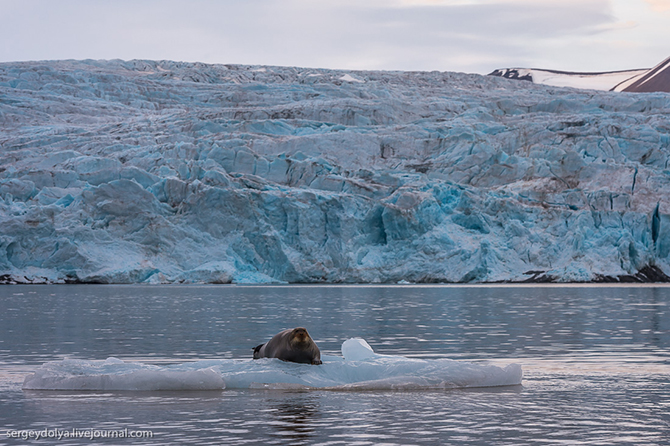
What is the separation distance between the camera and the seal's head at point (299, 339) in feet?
22.6

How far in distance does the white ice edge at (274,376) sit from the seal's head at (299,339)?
21 cm

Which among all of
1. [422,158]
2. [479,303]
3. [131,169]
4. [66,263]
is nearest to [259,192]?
[131,169]

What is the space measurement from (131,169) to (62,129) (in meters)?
13.1

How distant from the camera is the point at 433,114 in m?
51.4

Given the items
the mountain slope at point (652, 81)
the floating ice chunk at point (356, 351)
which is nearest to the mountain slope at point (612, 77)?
the mountain slope at point (652, 81)

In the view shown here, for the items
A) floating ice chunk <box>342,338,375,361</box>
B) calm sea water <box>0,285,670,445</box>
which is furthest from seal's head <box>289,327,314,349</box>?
Answer: floating ice chunk <box>342,338,375,361</box>

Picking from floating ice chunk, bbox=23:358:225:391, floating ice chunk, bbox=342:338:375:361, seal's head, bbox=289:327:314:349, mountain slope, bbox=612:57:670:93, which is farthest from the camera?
mountain slope, bbox=612:57:670:93

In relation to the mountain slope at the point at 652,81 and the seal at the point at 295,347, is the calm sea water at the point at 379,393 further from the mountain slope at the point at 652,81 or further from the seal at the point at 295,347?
the mountain slope at the point at 652,81

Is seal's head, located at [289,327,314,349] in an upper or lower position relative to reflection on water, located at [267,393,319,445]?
upper

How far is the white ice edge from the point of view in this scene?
668 centimetres

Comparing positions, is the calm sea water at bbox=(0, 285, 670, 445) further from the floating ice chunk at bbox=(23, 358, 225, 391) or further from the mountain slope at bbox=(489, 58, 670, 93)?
the mountain slope at bbox=(489, 58, 670, 93)

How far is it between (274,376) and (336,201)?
26.4 m

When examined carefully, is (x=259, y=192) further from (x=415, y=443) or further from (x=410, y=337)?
(x=415, y=443)

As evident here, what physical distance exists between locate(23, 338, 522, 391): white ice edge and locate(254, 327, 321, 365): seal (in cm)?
8
